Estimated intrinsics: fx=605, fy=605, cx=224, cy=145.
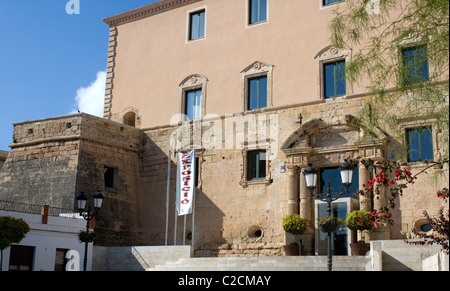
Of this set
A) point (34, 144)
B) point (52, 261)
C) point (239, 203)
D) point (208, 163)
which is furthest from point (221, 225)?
point (34, 144)

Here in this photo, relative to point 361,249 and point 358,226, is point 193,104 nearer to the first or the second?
point 358,226

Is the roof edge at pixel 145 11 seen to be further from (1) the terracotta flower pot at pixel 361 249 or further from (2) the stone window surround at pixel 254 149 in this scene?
(1) the terracotta flower pot at pixel 361 249

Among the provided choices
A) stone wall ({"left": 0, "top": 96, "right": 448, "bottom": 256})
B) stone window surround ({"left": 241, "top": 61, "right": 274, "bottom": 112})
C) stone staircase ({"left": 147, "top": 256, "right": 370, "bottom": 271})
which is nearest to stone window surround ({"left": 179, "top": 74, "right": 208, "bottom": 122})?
stone wall ({"left": 0, "top": 96, "right": 448, "bottom": 256})

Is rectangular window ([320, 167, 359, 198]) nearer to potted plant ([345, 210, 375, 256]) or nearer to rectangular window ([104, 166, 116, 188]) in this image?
potted plant ([345, 210, 375, 256])

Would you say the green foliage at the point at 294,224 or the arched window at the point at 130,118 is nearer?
the green foliage at the point at 294,224

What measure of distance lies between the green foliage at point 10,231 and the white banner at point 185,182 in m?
6.10

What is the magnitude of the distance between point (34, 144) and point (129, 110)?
4099 millimetres

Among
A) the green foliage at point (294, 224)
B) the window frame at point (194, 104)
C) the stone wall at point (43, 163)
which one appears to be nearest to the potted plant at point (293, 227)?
the green foliage at point (294, 224)

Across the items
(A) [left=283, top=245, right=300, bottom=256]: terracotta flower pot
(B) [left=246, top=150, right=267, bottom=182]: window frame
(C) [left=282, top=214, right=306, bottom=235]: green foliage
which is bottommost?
(A) [left=283, top=245, right=300, bottom=256]: terracotta flower pot

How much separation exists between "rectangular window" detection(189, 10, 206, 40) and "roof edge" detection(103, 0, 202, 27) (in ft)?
1.89

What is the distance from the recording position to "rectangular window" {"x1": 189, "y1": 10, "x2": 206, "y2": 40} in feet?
79.5

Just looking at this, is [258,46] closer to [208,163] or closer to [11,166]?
[208,163]

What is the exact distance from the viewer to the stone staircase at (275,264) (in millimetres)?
16172

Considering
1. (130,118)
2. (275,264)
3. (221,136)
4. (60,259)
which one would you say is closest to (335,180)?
(275,264)
